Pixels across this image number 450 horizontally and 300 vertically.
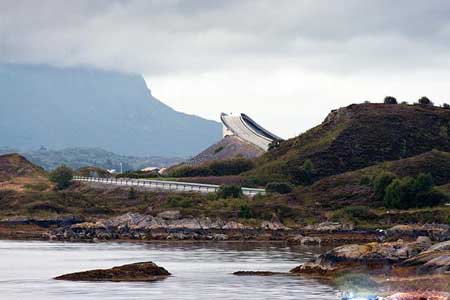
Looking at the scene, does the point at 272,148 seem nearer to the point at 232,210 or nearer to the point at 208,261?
the point at 232,210

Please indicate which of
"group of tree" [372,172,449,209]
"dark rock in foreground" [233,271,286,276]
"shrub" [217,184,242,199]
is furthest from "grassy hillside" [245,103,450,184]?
"dark rock in foreground" [233,271,286,276]

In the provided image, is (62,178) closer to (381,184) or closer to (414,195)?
(381,184)

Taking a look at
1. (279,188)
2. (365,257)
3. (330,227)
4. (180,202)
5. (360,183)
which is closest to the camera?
(365,257)

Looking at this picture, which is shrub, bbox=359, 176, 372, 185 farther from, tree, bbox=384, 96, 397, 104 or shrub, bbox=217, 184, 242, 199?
tree, bbox=384, 96, 397, 104

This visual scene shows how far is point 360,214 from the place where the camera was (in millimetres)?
117938

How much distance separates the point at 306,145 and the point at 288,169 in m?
14.6

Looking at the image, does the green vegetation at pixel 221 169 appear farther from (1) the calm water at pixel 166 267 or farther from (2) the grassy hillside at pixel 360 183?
(1) the calm water at pixel 166 267

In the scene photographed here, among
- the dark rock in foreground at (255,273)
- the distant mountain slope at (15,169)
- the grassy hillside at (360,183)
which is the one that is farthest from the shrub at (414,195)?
the distant mountain slope at (15,169)

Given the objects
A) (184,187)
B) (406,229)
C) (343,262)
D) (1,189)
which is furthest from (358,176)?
(343,262)

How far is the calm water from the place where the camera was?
56.4 m

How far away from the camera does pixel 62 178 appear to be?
6531 inches

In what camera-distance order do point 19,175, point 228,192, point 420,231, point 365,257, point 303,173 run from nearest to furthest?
point 365,257, point 420,231, point 228,192, point 303,173, point 19,175

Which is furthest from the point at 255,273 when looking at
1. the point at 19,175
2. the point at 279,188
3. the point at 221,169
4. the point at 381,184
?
the point at 19,175

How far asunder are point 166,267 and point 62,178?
9410 centimetres
